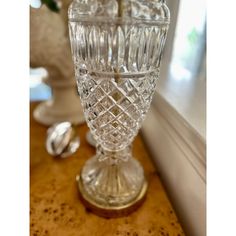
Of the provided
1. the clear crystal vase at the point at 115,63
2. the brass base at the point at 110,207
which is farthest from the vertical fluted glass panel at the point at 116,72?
the brass base at the point at 110,207

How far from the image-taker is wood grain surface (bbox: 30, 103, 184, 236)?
385 mm

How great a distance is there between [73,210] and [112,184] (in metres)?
0.09

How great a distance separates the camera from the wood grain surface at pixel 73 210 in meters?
0.38

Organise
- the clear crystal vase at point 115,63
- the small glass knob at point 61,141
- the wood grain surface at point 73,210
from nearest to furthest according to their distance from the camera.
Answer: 1. the clear crystal vase at point 115,63
2. the wood grain surface at point 73,210
3. the small glass knob at point 61,141

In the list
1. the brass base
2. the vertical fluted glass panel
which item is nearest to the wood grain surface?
the brass base

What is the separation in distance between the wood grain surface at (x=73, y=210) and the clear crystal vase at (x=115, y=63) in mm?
26

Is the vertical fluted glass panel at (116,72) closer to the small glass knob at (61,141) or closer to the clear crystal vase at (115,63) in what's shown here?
the clear crystal vase at (115,63)

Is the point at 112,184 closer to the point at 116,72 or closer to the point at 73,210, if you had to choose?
the point at 73,210

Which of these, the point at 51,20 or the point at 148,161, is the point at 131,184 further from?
the point at 51,20

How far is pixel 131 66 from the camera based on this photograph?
308mm

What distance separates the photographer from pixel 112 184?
0.44 m

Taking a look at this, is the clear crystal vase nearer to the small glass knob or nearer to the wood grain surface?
the wood grain surface
